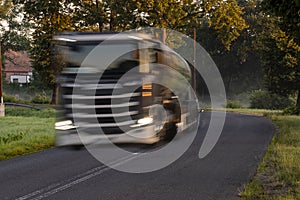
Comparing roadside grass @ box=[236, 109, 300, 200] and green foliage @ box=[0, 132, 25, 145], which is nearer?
roadside grass @ box=[236, 109, 300, 200]

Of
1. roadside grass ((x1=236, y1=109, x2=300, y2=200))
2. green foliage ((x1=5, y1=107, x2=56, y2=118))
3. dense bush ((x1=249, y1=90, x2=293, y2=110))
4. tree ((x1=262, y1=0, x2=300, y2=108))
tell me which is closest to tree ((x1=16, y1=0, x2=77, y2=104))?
green foliage ((x1=5, y1=107, x2=56, y2=118))

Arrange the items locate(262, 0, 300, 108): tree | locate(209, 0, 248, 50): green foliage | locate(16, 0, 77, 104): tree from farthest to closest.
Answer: locate(16, 0, 77, 104): tree → locate(209, 0, 248, 50): green foliage → locate(262, 0, 300, 108): tree

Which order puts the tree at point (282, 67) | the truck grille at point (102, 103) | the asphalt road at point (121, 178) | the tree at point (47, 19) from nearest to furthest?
the asphalt road at point (121, 178) → the truck grille at point (102, 103) → the tree at point (282, 67) → the tree at point (47, 19)

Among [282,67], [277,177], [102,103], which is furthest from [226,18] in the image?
[277,177]

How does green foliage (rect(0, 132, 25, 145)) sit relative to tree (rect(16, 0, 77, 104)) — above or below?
below

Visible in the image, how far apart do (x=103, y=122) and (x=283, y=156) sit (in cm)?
508

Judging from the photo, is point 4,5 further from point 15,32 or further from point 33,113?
point 33,113

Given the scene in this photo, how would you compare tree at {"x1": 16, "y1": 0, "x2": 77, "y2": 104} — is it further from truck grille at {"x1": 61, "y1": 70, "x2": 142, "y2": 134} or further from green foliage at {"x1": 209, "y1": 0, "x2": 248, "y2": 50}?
truck grille at {"x1": 61, "y1": 70, "x2": 142, "y2": 134}

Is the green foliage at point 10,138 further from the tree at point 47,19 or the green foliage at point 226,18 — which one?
the green foliage at point 226,18

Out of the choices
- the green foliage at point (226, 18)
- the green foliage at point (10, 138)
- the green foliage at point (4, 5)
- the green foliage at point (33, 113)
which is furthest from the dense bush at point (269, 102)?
the green foliage at point (10, 138)

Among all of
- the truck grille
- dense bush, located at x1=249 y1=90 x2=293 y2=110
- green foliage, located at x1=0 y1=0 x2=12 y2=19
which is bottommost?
dense bush, located at x1=249 y1=90 x2=293 y2=110

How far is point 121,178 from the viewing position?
367 inches

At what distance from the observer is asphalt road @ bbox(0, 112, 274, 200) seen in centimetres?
786

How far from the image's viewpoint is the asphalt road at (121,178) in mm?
7863
